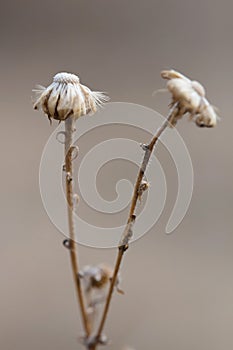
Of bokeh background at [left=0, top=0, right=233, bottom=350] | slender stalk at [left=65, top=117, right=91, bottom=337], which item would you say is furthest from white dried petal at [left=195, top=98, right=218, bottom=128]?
bokeh background at [left=0, top=0, right=233, bottom=350]

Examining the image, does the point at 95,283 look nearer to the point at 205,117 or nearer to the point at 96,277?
the point at 96,277

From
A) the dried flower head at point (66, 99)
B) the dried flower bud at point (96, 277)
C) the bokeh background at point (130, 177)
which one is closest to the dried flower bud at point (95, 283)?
the dried flower bud at point (96, 277)

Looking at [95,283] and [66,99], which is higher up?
[66,99]

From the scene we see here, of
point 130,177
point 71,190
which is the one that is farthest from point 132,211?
point 130,177

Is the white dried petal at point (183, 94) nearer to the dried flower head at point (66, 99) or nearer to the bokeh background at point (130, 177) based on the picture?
the dried flower head at point (66, 99)

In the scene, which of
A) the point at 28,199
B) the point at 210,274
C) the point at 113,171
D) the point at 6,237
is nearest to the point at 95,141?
the point at 113,171
